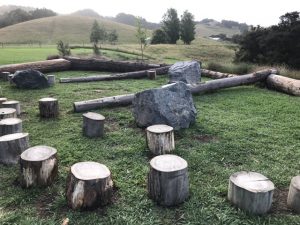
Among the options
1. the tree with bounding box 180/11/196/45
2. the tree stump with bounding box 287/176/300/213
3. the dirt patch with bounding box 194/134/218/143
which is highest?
the tree with bounding box 180/11/196/45

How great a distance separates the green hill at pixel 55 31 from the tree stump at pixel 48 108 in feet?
194

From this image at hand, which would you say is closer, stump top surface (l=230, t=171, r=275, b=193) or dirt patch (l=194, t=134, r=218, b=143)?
stump top surface (l=230, t=171, r=275, b=193)

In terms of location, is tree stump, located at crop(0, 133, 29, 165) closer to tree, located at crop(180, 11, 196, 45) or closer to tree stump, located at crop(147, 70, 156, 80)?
tree stump, located at crop(147, 70, 156, 80)

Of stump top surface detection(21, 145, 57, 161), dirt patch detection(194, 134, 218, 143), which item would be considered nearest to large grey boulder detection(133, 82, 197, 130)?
dirt patch detection(194, 134, 218, 143)

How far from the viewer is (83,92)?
35.7 feet

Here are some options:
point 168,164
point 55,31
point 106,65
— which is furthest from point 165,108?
point 55,31

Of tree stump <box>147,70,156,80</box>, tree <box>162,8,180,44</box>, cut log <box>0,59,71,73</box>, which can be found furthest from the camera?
tree <box>162,8,180,44</box>

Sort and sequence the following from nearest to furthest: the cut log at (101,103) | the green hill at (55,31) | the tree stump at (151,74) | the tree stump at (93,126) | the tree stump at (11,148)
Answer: the tree stump at (11,148)
the tree stump at (93,126)
the cut log at (101,103)
the tree stump at (151,74)
the green hill at (55,31)

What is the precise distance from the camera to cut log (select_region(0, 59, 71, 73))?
14891mm

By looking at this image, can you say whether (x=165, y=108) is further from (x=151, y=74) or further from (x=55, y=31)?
(x=55, y=31)

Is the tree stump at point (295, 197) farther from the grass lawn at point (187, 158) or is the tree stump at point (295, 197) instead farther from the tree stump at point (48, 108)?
the tree stump at point (48, 108)

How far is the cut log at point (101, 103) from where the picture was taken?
26.5ft

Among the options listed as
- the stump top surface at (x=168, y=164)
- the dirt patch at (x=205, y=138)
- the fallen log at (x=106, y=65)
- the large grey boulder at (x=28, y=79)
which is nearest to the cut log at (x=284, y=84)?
the dirt patch at (x=205, y=138)

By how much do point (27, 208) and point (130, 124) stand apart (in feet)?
11.7
